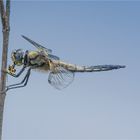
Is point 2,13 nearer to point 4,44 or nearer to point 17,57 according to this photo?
point 4,44

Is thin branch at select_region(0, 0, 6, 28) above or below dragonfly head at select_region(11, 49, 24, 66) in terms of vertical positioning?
above

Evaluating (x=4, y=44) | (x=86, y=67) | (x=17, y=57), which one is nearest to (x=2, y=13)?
(x=4, y=44)

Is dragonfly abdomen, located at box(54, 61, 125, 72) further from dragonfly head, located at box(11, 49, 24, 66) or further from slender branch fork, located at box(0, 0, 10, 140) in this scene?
slender branch fork, located at box(0, 0, 10, 140)

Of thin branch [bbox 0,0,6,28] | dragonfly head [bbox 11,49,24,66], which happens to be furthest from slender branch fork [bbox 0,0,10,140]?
dragonfly head [bbox 11,49,24,66]

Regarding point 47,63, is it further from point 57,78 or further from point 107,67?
point 107,67

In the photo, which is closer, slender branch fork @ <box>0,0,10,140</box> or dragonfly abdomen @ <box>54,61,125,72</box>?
slender branch fork @ <box>0,0,10,140</box>

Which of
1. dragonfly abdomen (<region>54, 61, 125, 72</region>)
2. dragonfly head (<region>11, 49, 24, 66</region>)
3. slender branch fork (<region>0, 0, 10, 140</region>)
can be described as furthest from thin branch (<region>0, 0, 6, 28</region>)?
dragonfly abdomen (<region>54, 61, 125, 72</region>)

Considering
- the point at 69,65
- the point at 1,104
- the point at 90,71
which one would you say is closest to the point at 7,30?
the point at 1,104

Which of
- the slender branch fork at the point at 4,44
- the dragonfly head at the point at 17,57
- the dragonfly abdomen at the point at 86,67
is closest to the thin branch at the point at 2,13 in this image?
the slender branch fork at the point at 4,44

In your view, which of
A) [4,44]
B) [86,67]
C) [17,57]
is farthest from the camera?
[86,67]

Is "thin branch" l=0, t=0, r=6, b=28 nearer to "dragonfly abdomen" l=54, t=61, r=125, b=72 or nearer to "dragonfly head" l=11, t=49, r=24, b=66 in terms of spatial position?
"dragonfly head" l=11, t=49, r=24, b=66
